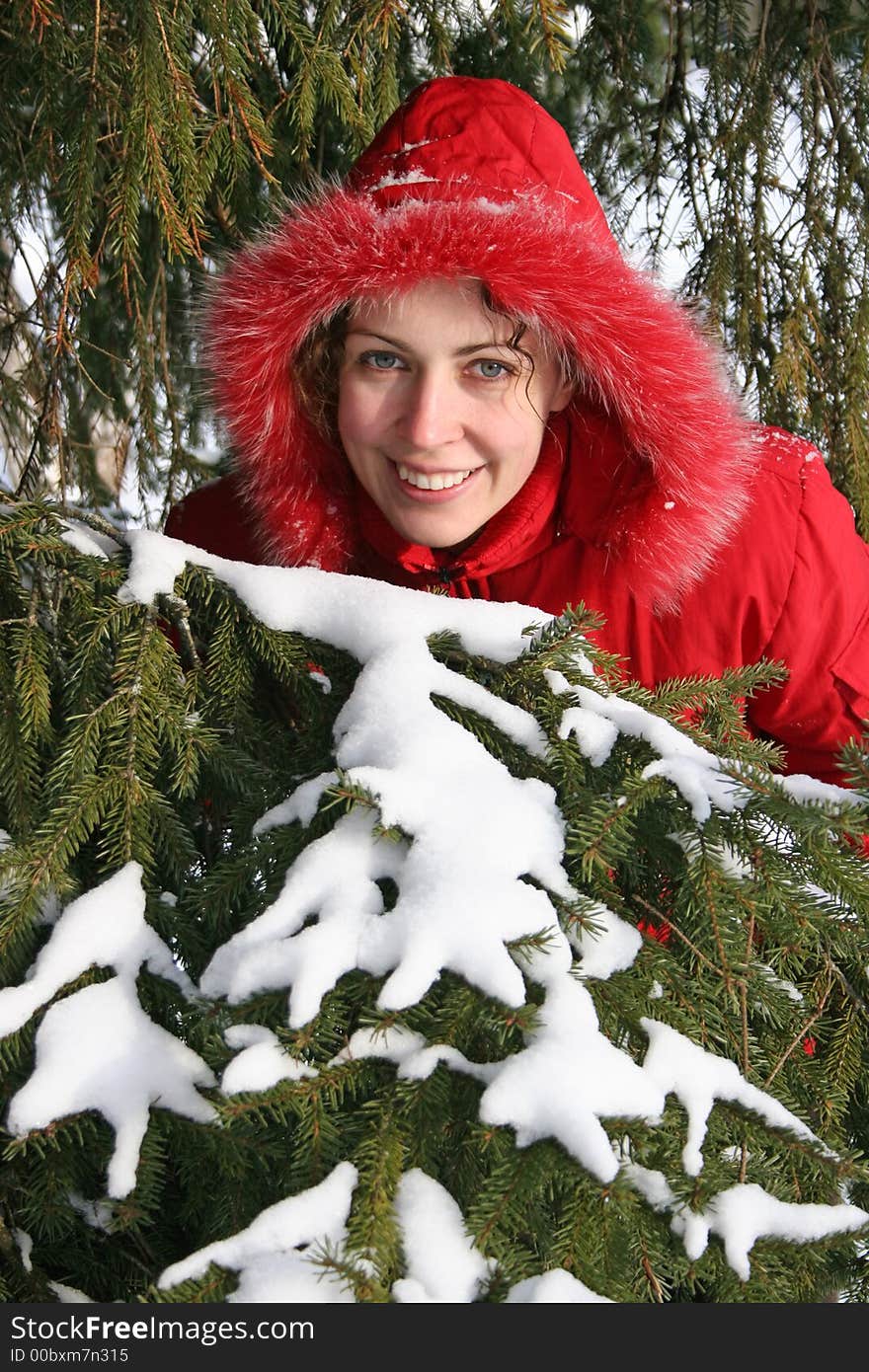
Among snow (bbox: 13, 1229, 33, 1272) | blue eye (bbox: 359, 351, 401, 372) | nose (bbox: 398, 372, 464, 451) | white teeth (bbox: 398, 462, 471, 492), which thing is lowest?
snow (bbox: 13, 1229, 33, 1272)

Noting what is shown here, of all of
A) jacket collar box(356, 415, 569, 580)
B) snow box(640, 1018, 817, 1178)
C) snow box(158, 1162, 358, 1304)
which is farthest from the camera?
jacket collar box(356, 415, 569, 580)

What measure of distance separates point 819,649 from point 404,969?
1.16m

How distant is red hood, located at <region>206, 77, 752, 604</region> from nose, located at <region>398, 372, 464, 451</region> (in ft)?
0.43

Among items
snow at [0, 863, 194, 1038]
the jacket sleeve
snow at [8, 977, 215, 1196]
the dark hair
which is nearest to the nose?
the dark hair

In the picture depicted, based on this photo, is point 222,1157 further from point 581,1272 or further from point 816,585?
point 816,585

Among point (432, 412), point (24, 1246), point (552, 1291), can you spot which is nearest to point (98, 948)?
point (24, 1246)

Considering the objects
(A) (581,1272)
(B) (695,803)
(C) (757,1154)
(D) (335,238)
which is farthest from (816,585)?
(A) (581,1272)

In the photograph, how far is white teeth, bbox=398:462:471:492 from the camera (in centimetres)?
176

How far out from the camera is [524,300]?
5.24 feet

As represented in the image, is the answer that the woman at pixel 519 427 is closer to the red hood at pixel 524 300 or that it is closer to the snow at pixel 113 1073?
the red hood at pixel 524 300

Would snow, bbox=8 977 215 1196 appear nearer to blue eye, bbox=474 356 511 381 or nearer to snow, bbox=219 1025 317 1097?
snow, bbox=219 1025 317 1097

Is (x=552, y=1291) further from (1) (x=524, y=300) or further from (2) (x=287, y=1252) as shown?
(1) (x=524, y=300)

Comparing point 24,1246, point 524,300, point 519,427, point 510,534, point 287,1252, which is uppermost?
point 524,300

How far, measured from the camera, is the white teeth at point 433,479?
1764 mm
